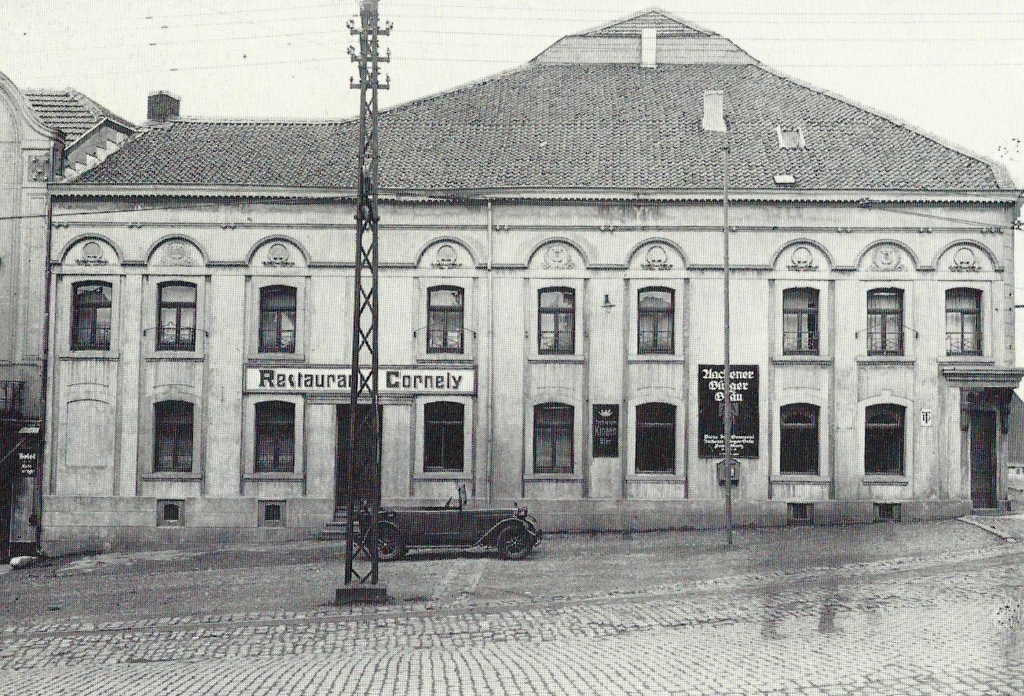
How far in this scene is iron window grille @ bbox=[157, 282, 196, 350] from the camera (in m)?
25.8

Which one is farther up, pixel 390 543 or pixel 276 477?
pixel 276 477

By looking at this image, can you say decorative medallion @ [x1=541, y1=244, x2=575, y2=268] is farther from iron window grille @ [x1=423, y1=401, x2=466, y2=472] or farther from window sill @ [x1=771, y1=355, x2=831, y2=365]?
window sill @ [x1=771, y1=355, x2=831, y2=365]

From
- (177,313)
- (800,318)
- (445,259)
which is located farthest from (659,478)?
(177,313)

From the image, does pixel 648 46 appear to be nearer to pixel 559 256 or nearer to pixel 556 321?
pixel 559 256

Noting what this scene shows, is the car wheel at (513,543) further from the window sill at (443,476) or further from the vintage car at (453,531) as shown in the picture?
the window sill at (443,476)

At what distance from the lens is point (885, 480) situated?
24703 millimetres

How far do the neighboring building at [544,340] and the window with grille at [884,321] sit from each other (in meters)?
0.08

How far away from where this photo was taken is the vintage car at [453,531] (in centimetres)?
2048

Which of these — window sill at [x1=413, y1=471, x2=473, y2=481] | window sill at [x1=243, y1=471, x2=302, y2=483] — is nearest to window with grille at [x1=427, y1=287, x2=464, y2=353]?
window sill at [x1=413, y1=471, x2=473, y2=481]

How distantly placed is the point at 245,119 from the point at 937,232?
1929cm

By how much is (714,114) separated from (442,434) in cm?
1169

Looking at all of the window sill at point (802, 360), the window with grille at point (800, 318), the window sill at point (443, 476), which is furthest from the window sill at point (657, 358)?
the window sill at point (443, 476)

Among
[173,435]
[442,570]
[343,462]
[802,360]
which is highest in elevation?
[802,360]

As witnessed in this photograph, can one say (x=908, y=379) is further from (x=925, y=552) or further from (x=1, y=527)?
(x=1, y=527)
